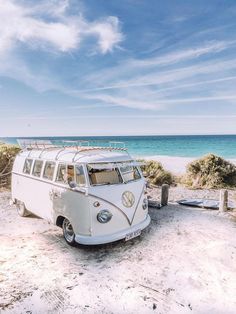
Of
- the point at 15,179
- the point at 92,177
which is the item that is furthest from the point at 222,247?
the point at 15,179

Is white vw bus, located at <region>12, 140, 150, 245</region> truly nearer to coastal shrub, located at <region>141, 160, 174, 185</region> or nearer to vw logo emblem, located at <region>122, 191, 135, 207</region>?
vw logo emblem, located at <region>122, 191, 135, 207</region>

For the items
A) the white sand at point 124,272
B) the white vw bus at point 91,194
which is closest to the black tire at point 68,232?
the white vw bus at point 91,194

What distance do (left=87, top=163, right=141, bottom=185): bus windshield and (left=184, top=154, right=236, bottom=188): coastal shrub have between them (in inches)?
375

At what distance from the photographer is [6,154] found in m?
16.4

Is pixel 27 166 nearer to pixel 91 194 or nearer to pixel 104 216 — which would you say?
pixel 91 194

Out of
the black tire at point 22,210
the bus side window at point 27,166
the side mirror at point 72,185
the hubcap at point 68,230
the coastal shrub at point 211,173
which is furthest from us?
the coastal shrub at point 211,173

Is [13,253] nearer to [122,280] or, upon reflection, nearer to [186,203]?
[122,280]

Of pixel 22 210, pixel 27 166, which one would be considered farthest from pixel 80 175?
pixel 22 210

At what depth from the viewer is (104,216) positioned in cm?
696

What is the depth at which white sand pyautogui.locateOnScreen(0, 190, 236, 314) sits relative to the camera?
17.2 ft

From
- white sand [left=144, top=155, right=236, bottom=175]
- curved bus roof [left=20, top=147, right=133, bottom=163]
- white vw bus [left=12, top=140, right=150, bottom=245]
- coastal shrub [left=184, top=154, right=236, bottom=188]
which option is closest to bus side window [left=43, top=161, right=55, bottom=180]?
white vw bus [left=12, top=140, right=150, bottom=245]

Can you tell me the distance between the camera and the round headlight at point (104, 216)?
22.6 ft

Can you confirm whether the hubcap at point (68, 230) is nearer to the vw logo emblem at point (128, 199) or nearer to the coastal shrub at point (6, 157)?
the vw logo emblem at point (128, 199)

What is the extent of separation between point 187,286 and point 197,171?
12.1 metres
